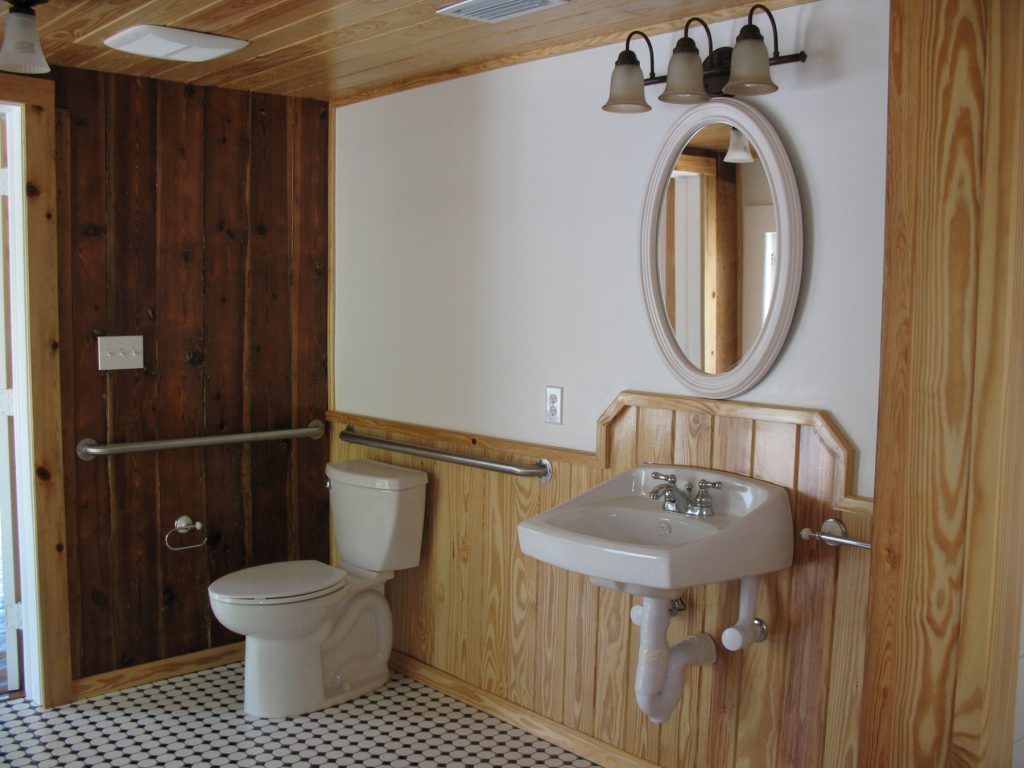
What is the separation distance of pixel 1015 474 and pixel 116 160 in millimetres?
2814

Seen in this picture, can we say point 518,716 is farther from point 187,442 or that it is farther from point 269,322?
point 269,322

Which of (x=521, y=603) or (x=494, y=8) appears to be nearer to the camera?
(x=494, y=8)

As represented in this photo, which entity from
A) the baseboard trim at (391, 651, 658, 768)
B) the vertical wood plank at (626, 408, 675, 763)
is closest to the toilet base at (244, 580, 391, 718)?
the baseboard trim at (391, 651, 658, 768)

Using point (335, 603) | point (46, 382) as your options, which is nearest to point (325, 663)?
point (335, 603)

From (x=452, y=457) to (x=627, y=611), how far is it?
77cm

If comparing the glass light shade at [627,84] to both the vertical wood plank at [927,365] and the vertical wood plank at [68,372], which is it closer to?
the vertical wood plank at [927,365]

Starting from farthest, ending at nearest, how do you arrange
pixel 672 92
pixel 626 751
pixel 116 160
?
pixel 116 160
pixel 626 751
pixel 672 92

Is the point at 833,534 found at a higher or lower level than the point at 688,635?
higher

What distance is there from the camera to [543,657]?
3.03 meters

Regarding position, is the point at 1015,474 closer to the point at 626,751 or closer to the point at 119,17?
the point at 626,751

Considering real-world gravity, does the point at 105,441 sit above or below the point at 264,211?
below

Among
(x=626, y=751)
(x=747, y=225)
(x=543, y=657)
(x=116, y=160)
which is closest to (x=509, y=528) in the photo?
(x=543, y=657)

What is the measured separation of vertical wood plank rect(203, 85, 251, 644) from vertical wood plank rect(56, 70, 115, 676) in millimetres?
361

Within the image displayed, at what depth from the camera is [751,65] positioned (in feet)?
7.20
